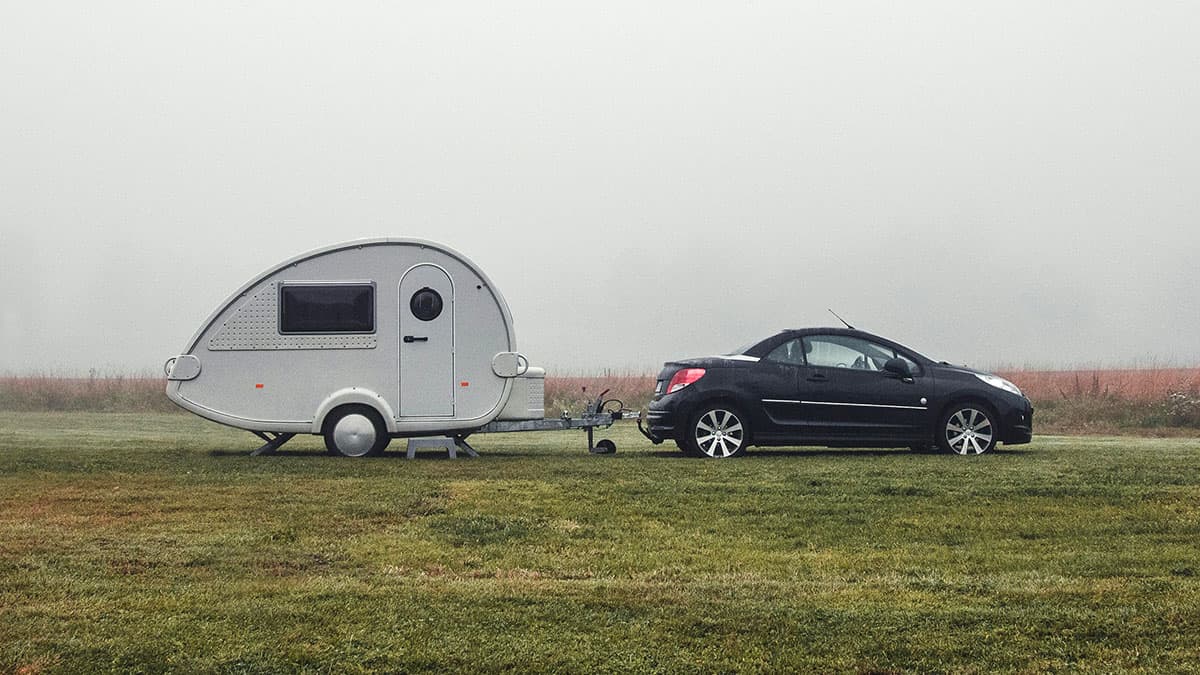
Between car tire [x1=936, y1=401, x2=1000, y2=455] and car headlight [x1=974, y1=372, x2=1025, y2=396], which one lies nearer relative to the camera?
car tire [x1=936, y1=401, x2=1000, y2=455]

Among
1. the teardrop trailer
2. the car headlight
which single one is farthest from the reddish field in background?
the teardrop trailer

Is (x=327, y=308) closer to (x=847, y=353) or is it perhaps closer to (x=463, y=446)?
(x=463, y=446)

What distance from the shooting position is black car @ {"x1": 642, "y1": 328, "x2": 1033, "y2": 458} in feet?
48.6

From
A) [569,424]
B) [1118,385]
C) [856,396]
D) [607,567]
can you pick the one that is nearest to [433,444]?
[569,424]

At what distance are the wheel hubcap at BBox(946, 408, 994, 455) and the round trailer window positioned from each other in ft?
21.0

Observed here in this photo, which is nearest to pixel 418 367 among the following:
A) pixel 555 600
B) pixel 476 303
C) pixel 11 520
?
pixel 476 303

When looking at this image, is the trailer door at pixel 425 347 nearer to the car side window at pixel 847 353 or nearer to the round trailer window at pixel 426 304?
the round trailer window at pixel 426 304

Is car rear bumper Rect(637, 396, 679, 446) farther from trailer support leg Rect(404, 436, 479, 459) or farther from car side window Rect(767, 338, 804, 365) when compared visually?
trailer support leg Rect(404, 436, 479, 459)

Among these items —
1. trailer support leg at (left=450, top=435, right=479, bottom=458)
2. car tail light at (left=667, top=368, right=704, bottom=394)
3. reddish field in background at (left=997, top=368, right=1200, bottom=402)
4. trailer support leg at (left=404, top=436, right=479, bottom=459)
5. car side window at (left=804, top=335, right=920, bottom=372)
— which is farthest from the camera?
reddish field in background at (left=997, top=368, right=1200, bottom=402)

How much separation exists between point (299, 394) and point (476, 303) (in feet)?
8.07

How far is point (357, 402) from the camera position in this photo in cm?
1530

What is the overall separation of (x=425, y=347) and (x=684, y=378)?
3.24 meters

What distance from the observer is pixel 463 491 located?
37.8 feet

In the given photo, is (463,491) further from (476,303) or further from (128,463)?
(128,463)
